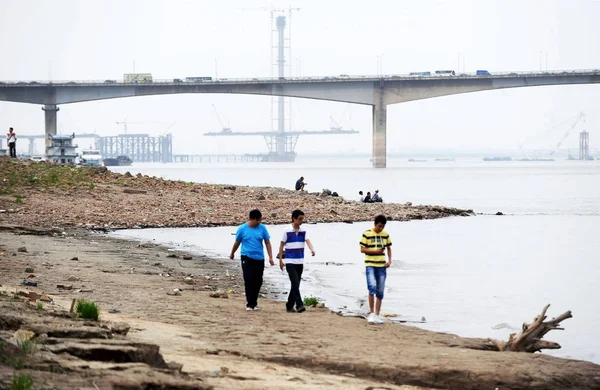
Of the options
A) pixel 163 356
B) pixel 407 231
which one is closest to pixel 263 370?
pixel 163 356

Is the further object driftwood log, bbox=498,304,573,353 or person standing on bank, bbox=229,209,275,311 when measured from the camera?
person standing on bank, bbox=229,209,275,311

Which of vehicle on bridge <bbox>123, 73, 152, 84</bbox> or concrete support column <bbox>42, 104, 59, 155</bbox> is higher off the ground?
vehicle on bridge <bbox>123, 73, 152, 84</bbox>

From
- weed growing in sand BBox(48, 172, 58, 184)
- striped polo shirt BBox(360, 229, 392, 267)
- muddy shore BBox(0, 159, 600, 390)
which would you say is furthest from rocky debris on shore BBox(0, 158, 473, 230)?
striped polo shirt BBox(360, 229, 392, 267)

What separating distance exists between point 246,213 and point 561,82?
102 metres

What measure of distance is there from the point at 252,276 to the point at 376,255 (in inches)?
71.2

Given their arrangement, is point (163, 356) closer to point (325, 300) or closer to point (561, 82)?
point (325, 300)

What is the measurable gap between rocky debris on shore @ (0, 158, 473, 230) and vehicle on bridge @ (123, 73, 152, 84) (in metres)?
93.4

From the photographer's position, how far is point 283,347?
38.4ft

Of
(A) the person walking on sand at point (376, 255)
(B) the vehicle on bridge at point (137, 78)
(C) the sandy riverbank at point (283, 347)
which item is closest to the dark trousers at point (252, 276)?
(C) the sandy riverbank at point (283, 347)

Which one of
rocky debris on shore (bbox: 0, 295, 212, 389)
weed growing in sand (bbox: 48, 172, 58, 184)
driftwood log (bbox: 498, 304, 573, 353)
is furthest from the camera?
weed growing in sand (bbox: 48, 172, 58, 184)

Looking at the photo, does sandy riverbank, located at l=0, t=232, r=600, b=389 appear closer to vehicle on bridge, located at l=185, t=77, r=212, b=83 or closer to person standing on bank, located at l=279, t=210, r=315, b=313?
person standing on bank, located at l=279, t=210, r=315, b=313

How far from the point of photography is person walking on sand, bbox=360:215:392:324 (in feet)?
47.2

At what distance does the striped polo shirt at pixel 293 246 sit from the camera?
→ 583 inches

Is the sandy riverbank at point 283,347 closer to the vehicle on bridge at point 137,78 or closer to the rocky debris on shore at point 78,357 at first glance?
the rocky debris on shore at point 78,357
